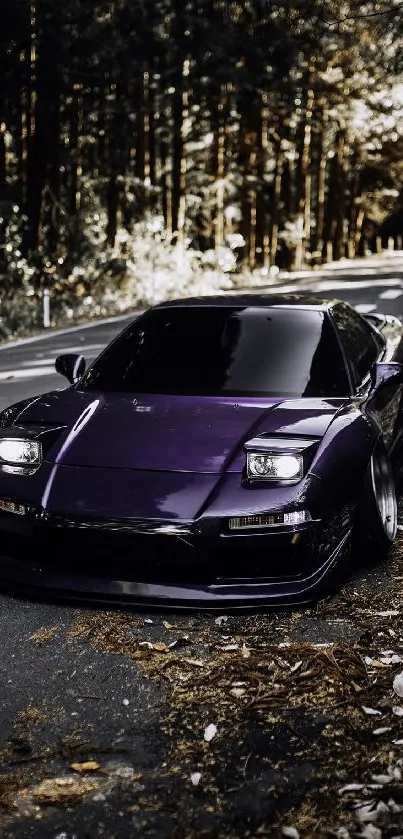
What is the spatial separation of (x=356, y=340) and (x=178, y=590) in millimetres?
2627

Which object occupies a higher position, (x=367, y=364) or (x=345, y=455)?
(x=367, y=364)

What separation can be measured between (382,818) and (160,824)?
64 cm

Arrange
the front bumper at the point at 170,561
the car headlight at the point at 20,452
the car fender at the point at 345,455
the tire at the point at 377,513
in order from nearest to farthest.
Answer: the front bumper at the point at 170,561, the car fender at the point at 345,455, the car headlight at the point at 20,452, the tire at the point at 377,513

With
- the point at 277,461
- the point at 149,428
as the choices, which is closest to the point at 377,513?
the point at 277,461

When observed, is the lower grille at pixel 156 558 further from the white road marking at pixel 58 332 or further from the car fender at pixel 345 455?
the white road marking at pixel 58 332

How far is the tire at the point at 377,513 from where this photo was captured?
5.21 meters

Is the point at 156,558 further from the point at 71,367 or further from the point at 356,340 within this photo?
the point at 356,340

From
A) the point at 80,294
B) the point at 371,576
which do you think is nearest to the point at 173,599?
the point at 371,576

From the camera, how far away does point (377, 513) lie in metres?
5.29

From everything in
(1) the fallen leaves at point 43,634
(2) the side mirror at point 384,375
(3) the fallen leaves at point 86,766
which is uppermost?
(2) the side mirror at point 384,375

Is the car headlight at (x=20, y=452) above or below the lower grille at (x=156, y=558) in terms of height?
above

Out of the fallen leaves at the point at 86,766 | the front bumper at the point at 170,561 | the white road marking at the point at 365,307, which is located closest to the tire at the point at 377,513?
the front bumper at the point at 170,561

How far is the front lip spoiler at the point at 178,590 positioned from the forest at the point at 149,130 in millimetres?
5618

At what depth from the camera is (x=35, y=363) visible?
14.1 meters
